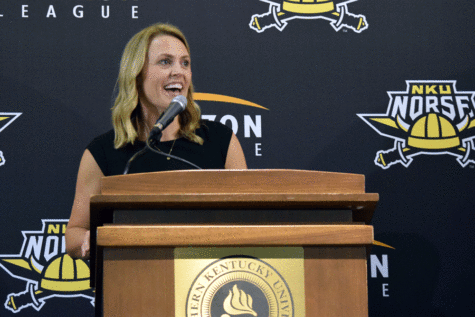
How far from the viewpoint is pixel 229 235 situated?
1.01m

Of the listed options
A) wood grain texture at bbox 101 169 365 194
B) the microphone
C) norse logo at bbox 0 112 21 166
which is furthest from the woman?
wood grain texture at bbox 101 169 365 194

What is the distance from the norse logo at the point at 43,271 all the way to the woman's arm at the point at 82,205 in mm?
689

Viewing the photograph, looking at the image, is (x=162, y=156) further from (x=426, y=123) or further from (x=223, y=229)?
(x=426, y=123)

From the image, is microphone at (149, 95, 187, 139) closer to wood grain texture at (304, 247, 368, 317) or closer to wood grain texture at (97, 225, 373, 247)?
wood grain texture at (97, 225, 373, 247)

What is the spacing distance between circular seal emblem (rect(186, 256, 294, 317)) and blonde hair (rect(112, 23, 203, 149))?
106cm

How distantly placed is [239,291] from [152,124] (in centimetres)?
117

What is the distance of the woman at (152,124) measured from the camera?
6.39 feet

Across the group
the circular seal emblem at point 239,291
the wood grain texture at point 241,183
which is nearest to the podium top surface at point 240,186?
the wood grain texture at point 241,183

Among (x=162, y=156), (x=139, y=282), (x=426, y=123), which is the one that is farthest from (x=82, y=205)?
(x=426, y=123)

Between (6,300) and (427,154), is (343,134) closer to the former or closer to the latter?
(427,154)

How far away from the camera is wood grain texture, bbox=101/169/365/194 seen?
3.48ft

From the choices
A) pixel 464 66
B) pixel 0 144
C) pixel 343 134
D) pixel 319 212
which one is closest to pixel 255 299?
pixel 319 212

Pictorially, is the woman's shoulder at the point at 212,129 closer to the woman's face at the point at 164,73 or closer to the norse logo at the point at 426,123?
the woman's face at the point at 164,73

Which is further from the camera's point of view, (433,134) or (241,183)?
(433,134)
